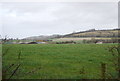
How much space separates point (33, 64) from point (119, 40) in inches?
266

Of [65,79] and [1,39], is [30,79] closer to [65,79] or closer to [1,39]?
[65,79]

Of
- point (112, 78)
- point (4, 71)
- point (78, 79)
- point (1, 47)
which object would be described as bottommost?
point (78, 79)

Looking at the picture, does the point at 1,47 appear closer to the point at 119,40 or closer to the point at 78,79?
the point at 119,40

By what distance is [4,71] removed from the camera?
13.3ft

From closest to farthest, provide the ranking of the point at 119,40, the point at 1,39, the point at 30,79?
the point at 1,39, the point at 119,40, the point at 30,79

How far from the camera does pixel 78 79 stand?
24.9 feet

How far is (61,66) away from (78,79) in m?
3.16

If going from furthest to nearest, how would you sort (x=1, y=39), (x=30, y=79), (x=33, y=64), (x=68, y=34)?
(x=68, y=34) < (x=33, y=64) < (x=30, y=79) < (x=1, y=39)

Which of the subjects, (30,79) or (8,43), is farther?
(30,79)

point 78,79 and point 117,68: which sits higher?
point 117,68

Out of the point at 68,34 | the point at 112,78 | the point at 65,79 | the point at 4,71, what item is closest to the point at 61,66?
the point at 65,79

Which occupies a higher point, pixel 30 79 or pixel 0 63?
pixel 0 63

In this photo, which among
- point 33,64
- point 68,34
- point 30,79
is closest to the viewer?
point 30,79

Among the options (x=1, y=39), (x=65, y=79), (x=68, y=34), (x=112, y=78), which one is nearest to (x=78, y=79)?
(x=65, y=79)
